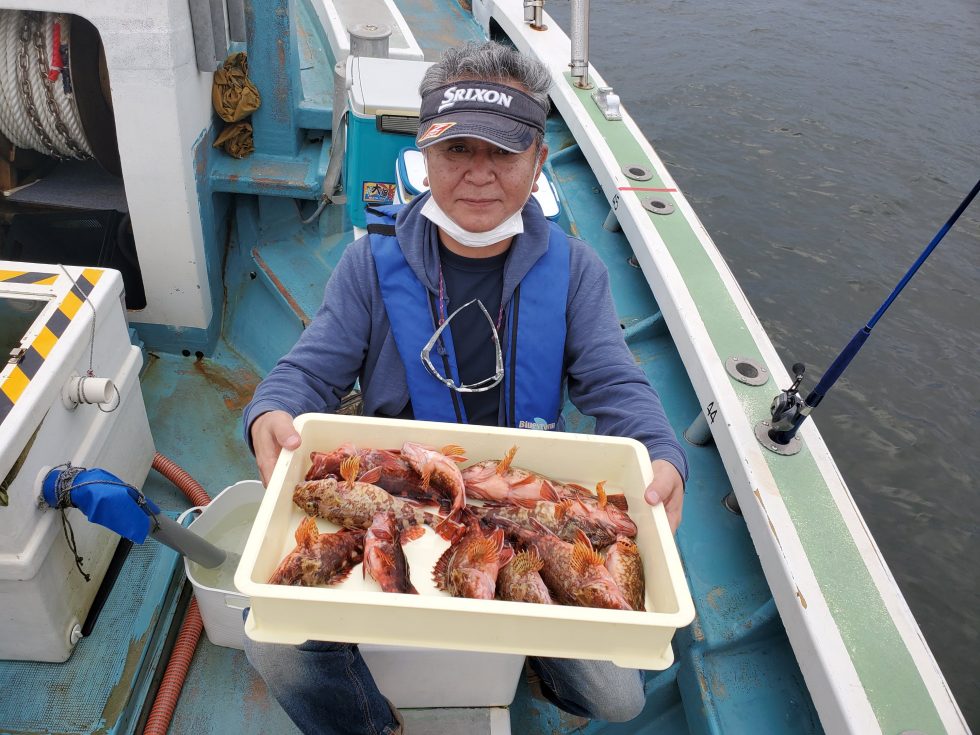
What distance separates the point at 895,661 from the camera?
5.98 feet

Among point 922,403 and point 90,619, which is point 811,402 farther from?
point 922,403

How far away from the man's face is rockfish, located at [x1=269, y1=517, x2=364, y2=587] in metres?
0.99

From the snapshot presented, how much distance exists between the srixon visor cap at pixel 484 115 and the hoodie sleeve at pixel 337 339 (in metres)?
0.48

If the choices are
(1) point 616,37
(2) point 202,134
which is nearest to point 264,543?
(2) point 202,134

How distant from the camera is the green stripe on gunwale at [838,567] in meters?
1.75

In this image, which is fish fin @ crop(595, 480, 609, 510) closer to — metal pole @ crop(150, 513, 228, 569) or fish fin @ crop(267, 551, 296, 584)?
fish fin @ crop(267, 551, 296, 584)

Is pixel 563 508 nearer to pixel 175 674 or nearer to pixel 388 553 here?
pixel 388 553

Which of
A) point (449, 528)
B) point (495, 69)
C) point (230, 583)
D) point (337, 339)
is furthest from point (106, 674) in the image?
point (495, 69)

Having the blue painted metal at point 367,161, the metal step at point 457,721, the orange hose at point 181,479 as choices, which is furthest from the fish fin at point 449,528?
the blue painted metal at point 367,161

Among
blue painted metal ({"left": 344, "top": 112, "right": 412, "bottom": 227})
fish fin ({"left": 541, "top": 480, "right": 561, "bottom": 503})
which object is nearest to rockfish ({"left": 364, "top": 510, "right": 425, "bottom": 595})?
fish fin ({"left": 541, "top": 480, "right": 561, "bottom": 503})

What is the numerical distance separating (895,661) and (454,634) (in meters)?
1.19

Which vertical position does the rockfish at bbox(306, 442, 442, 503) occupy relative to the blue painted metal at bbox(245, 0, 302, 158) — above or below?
below

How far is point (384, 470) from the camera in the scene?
1.81 metres

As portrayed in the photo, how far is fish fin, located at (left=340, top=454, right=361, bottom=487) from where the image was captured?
1.75 meters
